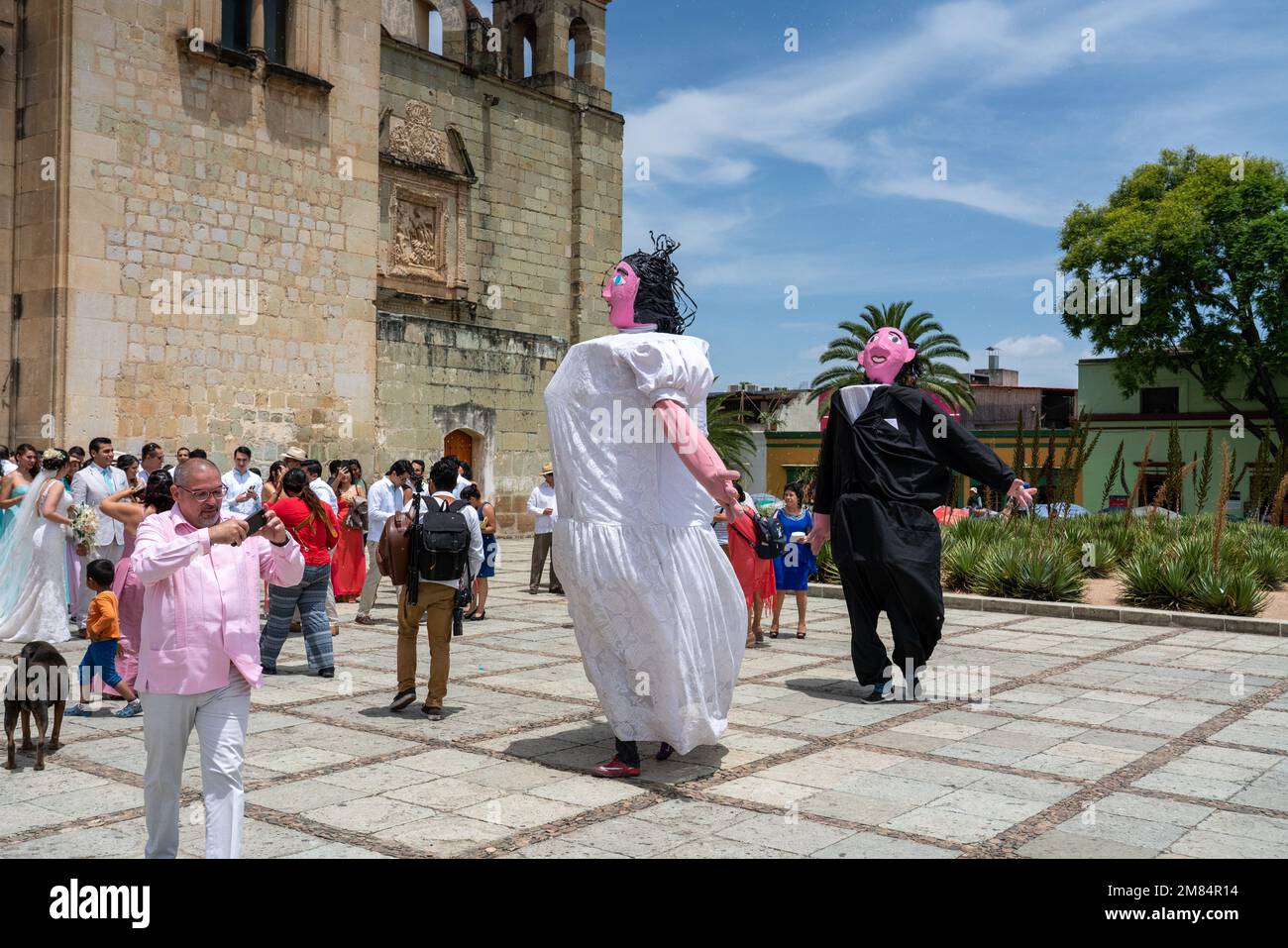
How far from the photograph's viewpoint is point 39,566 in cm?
945

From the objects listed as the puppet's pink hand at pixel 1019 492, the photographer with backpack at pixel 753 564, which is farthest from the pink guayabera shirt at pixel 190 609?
the photographer with backpack at pixel 753 564

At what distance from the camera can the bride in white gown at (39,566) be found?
9453 millimetres

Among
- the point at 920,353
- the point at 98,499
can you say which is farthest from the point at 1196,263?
the point at 98,499

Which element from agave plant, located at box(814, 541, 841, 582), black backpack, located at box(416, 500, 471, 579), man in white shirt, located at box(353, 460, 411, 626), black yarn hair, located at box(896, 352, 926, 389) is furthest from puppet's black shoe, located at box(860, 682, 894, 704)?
agave plant, located at box(814, 541, 841, 582)

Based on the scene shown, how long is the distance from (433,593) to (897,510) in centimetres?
289

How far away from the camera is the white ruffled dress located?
5312mm

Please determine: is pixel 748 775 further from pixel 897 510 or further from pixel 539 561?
pixel 539 561

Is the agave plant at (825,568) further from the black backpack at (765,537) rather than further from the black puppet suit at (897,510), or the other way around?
the black puppet suit at (897,510)

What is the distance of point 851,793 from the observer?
5.11 metres

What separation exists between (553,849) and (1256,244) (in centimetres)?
3169

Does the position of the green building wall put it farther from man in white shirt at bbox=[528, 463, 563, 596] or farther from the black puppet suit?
the black puppet suit

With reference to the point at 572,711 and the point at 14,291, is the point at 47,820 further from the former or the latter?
the point at 14,291

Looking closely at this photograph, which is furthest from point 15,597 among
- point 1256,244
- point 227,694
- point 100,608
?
point 1256,244
